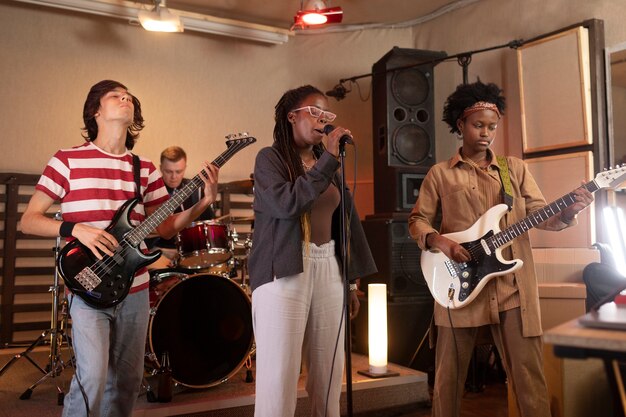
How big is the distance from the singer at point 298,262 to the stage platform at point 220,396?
1.39m

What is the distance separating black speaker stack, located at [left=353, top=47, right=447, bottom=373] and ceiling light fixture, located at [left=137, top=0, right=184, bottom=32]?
1.83m

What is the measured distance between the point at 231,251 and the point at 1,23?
3.37 m

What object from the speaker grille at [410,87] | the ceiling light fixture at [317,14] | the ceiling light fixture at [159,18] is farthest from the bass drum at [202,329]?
the ceiling light fixture at [317,14]

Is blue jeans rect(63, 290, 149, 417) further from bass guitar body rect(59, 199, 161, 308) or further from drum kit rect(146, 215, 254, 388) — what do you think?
drum kit rect(146, 215, 254, 388)

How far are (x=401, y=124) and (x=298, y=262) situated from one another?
338 centimetres

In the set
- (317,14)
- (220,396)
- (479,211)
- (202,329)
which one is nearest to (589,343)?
(479,211)

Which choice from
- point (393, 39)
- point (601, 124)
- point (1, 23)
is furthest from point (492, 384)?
point (1, 23)

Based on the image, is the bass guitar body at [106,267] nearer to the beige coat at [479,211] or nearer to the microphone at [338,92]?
the beige coat at [479,211]

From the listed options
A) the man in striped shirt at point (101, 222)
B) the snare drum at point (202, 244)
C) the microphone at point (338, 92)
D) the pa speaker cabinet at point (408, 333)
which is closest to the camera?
the man in striped shirt at point (101, 222)

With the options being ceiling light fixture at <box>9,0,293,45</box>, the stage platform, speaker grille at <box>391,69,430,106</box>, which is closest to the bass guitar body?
the stage platform

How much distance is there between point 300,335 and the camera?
6.79ft

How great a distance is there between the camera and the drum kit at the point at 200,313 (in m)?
3.57

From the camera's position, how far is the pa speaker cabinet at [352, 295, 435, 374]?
4.70 metres

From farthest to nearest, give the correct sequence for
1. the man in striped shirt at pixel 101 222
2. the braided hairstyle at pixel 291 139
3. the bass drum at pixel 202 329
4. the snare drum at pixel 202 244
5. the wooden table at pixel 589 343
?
the snare drum at pixel 202 244 → the bass drum at pixel 202 329 → the man in striped shirt at pixel 101 222 → the braided hairstyle at pixel 291 139 → the wooden table at pixel 589 343
